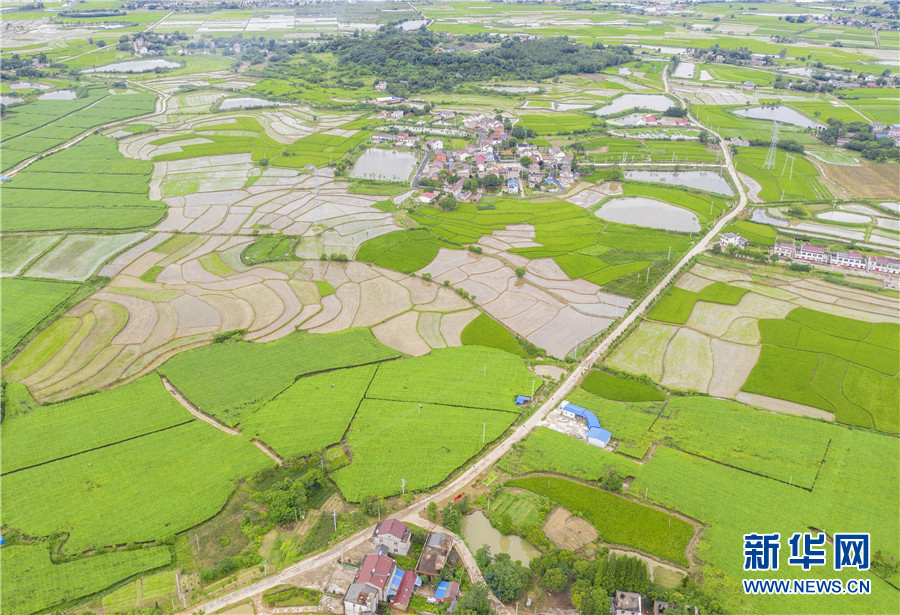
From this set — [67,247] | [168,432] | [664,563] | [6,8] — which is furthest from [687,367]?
[6,8]

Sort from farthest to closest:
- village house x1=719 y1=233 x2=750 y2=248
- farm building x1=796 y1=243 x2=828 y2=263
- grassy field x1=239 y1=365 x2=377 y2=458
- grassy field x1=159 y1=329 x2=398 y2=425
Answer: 1. village house x1=719 y1=233 x2=750 y2=248
2. farm building x1=796 y1=243 x2=828 y2=263
3. grassy field x1=159 y1=329 x2=398 y2=425
4. grassy field x1=239 y1=365 x2=377 y2=458

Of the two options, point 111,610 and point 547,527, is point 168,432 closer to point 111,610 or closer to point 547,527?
point 111,610

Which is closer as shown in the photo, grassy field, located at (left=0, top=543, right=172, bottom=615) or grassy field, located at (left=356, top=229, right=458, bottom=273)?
grassy field, located at (left=0, top=543, right=172, bottom=615)

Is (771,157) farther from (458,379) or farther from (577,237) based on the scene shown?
(458,379)

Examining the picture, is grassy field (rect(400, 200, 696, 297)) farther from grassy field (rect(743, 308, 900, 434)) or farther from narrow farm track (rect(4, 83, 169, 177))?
narrow farm track (rect(4, 83, 169, 177))

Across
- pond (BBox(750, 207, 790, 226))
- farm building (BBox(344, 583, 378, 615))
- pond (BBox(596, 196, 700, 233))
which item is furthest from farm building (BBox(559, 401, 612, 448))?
pond (BBox(750, 207, 790, 226))

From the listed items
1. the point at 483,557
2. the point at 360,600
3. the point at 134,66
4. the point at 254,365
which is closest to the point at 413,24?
the point at 134,66
